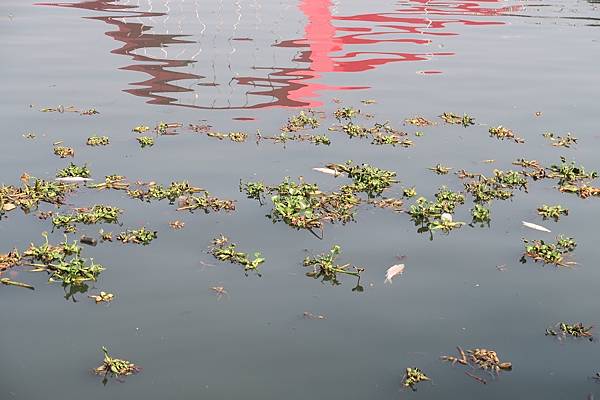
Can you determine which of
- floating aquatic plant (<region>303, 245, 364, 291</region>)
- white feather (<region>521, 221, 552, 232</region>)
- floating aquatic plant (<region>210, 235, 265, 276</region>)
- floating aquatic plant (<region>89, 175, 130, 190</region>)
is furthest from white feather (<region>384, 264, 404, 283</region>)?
floating aquatic plant (<region>89, 175, 130, 190</region>)

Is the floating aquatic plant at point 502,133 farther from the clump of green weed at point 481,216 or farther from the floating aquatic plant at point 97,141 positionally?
the floating aquatic plant at point 97,141

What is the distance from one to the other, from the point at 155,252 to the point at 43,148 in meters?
3.58

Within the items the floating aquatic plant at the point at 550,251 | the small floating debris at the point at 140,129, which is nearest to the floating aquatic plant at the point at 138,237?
the floating aquatic plant at the point at 550,251

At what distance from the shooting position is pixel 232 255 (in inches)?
269

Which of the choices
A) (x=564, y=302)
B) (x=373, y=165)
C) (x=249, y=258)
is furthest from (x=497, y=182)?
(x=249, y=258)

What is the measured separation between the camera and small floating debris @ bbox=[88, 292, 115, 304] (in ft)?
19.9

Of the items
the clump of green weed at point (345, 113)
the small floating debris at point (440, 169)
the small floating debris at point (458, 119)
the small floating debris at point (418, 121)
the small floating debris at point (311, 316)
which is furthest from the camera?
the clump of green weed at point (345, 113)

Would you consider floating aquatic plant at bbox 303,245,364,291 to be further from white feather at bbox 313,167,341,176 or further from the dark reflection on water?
the dark reflection on water

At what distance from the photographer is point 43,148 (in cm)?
977

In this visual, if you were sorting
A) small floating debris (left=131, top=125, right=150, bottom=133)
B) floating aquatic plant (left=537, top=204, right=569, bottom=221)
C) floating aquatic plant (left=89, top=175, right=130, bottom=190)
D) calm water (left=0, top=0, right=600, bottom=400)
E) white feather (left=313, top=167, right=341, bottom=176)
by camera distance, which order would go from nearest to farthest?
calm water (left=0, top=0, right=600, bottom=400) < floating aquatic plant (left=537, top=204, right=569, bottom=221) < floating aquatic plant (left=89, top=175, right=130, bottom=190) < white feather (left=313, top=167, right=341, bottom=176) < small floating debris (left=131, top=125, right=150, bottom=133)

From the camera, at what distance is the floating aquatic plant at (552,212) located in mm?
7922

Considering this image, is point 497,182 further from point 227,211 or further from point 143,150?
point 143,150

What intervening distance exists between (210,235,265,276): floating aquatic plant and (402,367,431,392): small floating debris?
188 centimetres

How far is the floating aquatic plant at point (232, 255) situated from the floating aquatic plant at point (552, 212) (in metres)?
3.00
